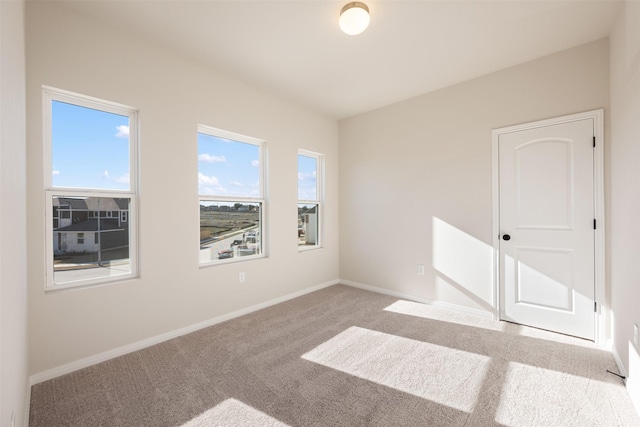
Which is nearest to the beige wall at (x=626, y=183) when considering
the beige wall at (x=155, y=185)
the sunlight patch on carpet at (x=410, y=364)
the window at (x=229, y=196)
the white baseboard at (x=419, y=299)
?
the sunlight patch on carpet at (x=410, y=364)

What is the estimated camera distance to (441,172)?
3.72 m

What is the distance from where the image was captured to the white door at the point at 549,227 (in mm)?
2754

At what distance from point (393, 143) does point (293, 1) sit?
2.44m

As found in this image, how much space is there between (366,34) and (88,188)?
9.14 feet

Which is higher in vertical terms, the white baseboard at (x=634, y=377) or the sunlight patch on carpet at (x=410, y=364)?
the white baseboard at (x=634, y=377)

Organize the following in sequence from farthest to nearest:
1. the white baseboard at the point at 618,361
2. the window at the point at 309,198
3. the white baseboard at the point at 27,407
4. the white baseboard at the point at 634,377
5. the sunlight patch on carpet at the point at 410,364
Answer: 1. the window at the point at 309,198
2. the white baseboard at the point at 618,361
3. the sunlight patch on carpet at the point at 410,364
4. the white baseboard at the point at 634,377
5. the white baseboard at the point at 27,407

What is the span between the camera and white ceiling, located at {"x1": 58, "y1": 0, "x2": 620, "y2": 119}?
7.47 feet

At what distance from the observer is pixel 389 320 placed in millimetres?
3273

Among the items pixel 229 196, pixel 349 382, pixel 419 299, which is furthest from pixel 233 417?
pixel 419 299

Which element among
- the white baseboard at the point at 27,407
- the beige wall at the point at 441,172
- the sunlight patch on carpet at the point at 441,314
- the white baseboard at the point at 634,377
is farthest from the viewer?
the sunlight patch on carpet at the point at 441,314

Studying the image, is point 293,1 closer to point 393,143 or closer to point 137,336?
point 393,143

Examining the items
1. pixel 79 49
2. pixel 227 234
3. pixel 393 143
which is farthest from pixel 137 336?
pixel 393 143

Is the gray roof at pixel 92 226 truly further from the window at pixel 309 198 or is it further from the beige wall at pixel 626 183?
the beige wall at pixel 626 183

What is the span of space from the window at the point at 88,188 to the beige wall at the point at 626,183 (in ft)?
12.8
